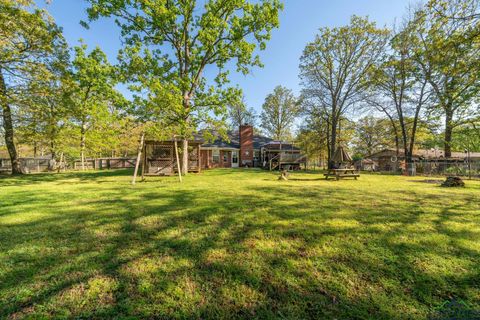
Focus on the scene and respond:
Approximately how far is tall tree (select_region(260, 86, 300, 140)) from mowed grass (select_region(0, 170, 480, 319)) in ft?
112

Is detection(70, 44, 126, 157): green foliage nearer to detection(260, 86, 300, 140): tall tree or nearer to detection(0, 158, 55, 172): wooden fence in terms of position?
detection(0, 158, 55, 172): wooden fence

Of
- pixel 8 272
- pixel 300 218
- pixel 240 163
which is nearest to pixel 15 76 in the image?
Result: pixel 8 272

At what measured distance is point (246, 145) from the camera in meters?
25.2

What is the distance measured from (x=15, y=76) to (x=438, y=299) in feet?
60.6

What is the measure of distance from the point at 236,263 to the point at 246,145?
22.9 m

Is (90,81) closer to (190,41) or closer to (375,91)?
(190,41)

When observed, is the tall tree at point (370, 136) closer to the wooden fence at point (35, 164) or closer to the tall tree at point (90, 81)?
the tall tree at point (90, 81)

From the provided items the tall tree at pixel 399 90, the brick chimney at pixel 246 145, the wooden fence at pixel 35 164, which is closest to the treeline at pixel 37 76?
the wooden fence at pixel 35 164

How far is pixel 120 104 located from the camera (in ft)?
37.1

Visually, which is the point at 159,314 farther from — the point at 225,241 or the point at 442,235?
the point at 442,235

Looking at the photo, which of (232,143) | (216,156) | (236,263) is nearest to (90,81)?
(216,156)

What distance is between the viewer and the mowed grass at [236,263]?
1900 mm

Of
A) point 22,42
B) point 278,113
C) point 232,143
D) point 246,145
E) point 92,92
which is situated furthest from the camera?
point 278,113

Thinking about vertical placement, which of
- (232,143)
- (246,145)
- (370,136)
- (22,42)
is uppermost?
(22,42)
